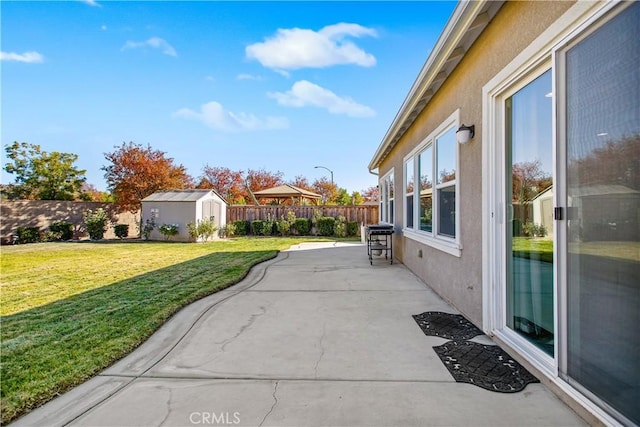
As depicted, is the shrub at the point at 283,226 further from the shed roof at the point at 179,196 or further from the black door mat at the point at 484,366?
the black door mat at the point at 484,366

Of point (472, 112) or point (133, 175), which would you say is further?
point (133, 175)

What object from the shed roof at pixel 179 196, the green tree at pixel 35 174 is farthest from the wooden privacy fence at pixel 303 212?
the green tree at pixel 35 174

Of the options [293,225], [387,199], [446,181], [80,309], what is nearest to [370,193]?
[293,225]

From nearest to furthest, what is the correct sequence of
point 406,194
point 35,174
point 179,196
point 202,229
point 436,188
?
point 436,188
point 406,194
point 202,229
point 179,196
point 35,174

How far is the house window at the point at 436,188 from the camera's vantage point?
4.15 m

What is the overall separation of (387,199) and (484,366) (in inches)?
300

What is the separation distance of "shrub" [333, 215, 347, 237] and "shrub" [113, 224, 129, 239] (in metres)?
10.1

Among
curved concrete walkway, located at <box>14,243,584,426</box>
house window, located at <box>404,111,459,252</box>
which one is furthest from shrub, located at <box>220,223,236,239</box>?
curved concrete walkway, located at <box>14,243,584,426</box>

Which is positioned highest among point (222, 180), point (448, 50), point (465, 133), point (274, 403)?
point (222, 180)

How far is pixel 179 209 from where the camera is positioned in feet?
45.5

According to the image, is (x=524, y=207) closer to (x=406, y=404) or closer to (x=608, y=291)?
(x=608, y=291)

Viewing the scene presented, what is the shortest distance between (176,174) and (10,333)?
16175mm

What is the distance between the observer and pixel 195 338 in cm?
319

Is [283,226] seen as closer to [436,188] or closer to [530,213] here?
[436,188]
